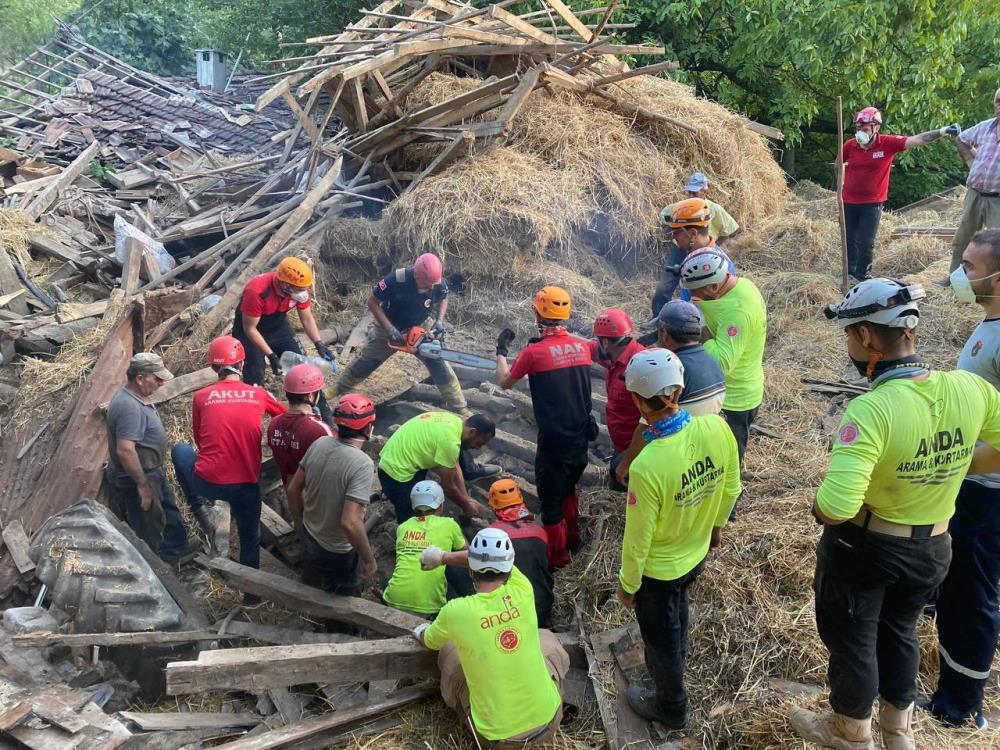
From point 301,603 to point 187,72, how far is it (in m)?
25.3

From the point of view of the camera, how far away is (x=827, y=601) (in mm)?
2885

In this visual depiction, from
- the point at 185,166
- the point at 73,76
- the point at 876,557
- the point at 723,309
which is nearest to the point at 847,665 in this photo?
the point at 876,557

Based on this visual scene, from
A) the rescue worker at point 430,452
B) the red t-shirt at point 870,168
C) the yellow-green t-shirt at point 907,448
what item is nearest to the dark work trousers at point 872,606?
the yellow-green t-shirt at point 907,448

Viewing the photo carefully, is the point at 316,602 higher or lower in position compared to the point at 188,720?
higher

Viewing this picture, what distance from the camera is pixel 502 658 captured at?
3393 mm

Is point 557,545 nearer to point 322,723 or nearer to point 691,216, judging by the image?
point 322,723

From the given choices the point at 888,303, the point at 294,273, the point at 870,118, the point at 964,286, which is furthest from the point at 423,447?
the point at 870,118

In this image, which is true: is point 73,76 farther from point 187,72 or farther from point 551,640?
point 551,640

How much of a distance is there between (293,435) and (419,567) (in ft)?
4.25

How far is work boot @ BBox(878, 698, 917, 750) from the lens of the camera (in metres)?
3.05

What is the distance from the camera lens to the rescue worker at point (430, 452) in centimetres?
495

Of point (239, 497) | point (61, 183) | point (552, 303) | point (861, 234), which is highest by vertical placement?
point (552, 303)

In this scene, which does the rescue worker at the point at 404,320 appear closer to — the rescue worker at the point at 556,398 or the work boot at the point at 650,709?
the rescue worker at the point at 556,398

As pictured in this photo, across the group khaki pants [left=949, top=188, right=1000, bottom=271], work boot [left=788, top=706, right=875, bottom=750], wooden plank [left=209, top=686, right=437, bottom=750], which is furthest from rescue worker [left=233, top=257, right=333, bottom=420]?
khaki pants [left=949, top=188, right=1000, bottom=271]
